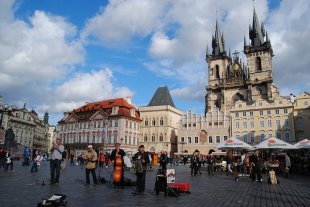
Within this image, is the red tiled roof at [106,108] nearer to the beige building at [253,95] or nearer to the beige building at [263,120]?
the beige building at [253,95]

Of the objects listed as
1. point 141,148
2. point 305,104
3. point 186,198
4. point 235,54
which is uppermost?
point 235,54

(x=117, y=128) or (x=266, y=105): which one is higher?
(x=266, y=105)

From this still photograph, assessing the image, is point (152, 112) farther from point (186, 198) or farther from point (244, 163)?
point (186, 198)

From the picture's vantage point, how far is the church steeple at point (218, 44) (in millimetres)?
77506

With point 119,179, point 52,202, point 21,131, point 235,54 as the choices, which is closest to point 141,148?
point 119,179

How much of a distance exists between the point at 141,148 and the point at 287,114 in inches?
1940

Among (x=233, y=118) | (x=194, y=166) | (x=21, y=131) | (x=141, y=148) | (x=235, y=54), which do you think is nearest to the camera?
(x=141, y=148)

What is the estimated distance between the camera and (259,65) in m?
68.6

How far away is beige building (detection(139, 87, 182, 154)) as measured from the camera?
65938 mm

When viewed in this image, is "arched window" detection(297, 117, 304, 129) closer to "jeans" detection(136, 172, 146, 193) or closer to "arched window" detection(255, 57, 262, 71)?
"arched window" detection(255, 57, 262, 71)

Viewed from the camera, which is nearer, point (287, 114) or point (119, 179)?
point (119, 179)

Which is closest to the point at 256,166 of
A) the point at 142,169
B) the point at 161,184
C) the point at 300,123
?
the point at 161,184

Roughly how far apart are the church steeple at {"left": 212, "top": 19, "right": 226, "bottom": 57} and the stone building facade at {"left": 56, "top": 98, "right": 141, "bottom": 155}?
27.1 m

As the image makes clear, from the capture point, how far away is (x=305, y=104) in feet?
173
